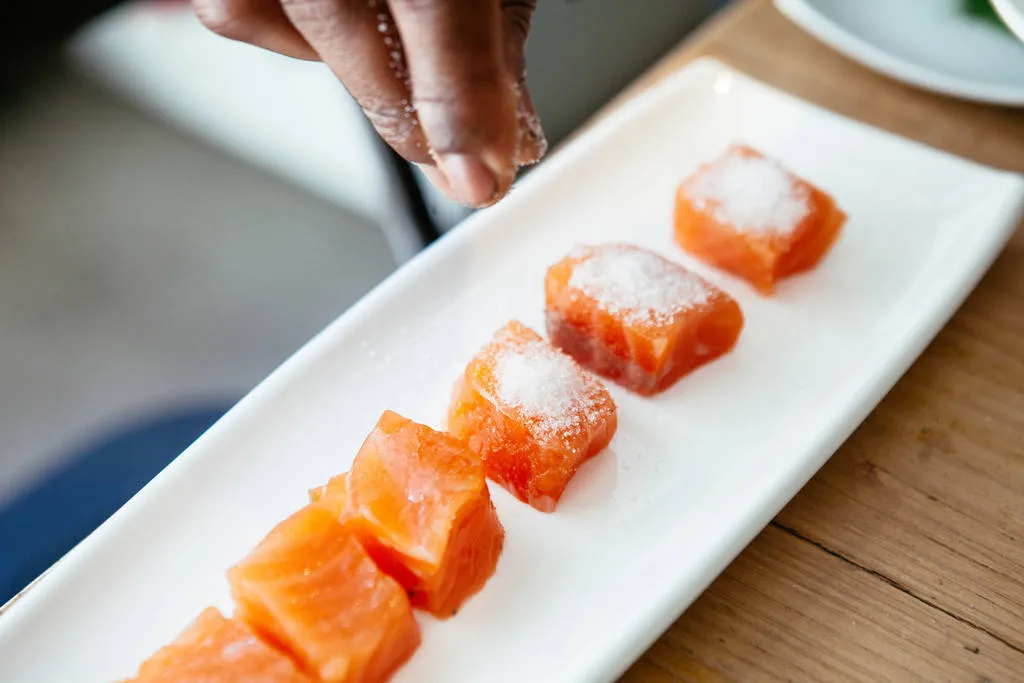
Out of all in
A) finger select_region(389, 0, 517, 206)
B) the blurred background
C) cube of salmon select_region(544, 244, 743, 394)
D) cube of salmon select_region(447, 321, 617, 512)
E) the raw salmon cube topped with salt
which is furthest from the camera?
the blurred background

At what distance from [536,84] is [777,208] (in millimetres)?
677

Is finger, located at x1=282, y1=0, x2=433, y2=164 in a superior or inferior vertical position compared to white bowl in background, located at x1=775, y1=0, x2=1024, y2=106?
superior

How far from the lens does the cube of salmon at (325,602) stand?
89 centimetres

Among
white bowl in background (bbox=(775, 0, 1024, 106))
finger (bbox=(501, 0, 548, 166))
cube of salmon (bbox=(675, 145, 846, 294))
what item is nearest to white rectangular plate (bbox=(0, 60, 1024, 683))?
cube of salmon (bbox=(675, 145, 846, 294))

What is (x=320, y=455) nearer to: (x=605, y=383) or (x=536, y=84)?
(x=605, y=383)

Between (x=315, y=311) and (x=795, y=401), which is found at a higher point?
(x=795, y=401)

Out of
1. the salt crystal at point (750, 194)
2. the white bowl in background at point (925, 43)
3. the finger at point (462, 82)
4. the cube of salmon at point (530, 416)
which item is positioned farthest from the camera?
the white bowl in background at point (925, 43)

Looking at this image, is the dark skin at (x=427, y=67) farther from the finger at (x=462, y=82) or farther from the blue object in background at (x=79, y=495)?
the blue object in background at (x=79, y=495)

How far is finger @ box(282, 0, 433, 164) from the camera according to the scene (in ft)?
2.40

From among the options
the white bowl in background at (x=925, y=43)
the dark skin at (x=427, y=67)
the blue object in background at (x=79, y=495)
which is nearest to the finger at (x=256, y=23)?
the dark skin at (x=427, y=67)

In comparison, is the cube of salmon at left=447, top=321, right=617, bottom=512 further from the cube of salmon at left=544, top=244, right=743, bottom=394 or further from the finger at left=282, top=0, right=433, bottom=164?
the finger at left=282, top=0, right=433, bottom=164

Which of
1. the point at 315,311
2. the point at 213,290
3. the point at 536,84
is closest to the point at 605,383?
the point at 536,84

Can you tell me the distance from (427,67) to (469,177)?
→ 95 mm

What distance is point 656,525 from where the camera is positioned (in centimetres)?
104
